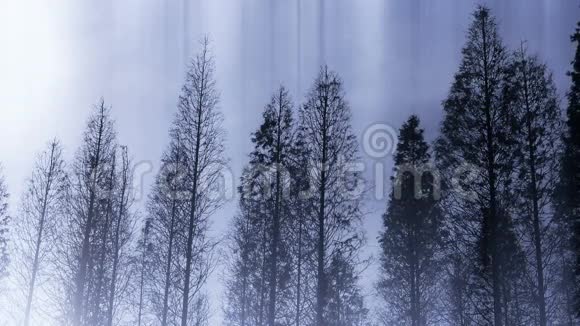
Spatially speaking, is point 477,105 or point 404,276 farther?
point 404,276

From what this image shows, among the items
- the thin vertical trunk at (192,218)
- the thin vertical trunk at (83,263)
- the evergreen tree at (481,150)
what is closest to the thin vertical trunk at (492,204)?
the evergreen tree at (481,150)

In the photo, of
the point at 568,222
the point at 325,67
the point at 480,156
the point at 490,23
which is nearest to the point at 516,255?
the point at 568,222

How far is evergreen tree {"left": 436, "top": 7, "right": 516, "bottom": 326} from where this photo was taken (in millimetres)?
15625

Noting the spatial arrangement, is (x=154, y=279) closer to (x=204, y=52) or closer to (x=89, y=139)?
(x=89, y=139)

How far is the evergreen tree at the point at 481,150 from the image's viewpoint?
15625 millimetres

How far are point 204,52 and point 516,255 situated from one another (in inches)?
536

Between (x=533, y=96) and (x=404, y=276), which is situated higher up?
(x=533, y=96)

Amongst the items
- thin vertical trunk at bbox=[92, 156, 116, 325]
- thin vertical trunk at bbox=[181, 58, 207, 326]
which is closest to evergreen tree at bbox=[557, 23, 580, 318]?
thin vertical trunk at bbox=[181, 58, 207, 326]

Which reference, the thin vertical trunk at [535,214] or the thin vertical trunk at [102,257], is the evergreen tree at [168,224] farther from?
the thin vertical trunk at [535,214]

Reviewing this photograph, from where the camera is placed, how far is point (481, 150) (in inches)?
627

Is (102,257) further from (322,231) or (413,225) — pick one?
(413,225)

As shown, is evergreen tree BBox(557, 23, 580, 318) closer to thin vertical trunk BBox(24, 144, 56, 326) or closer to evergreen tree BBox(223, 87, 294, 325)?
evergreen tree BBox(223, 87, 294, 325)

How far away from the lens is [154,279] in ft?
79.5

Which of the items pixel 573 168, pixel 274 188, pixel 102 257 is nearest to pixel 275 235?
pixel 274 188
